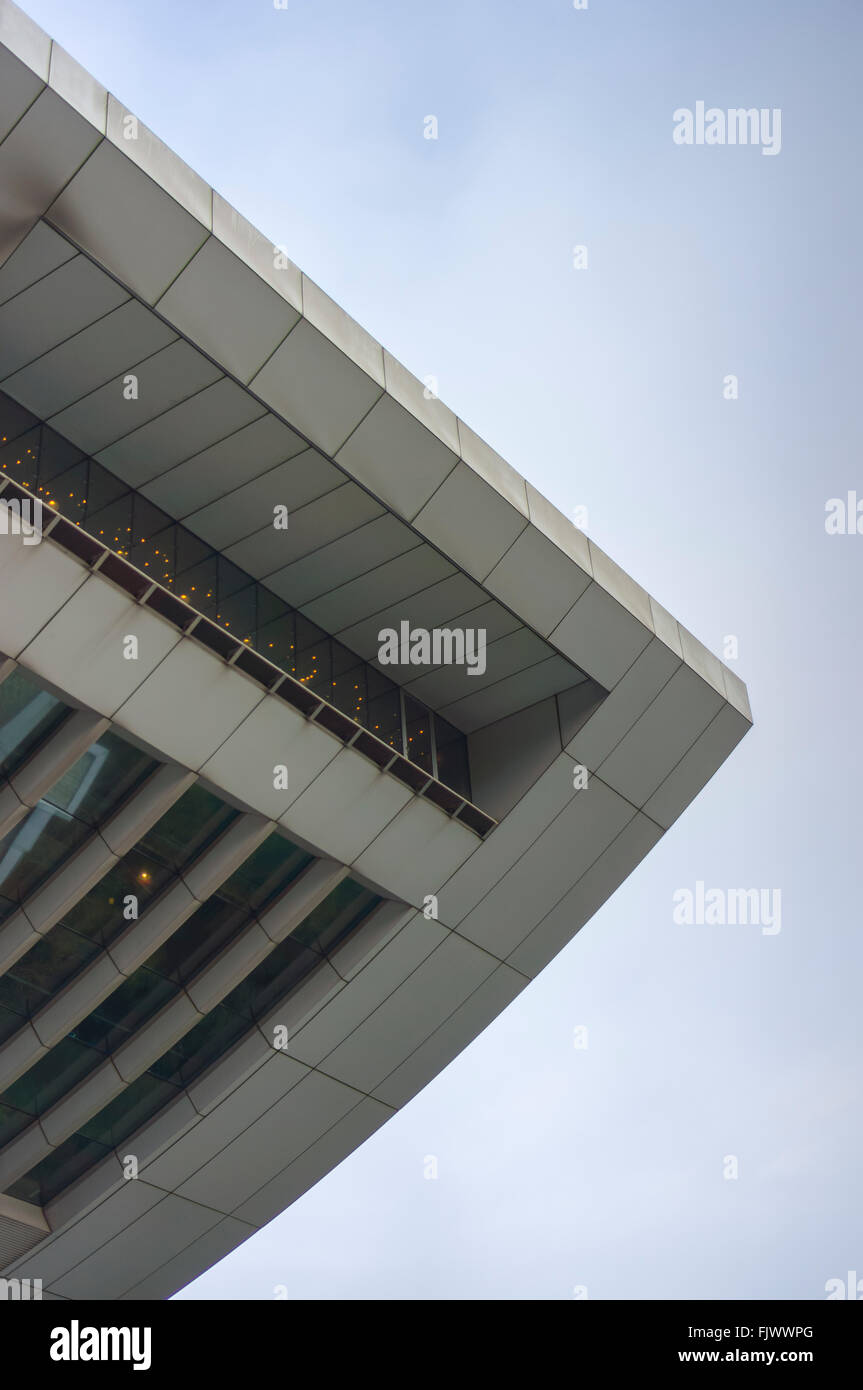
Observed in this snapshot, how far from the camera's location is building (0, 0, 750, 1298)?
12.4 m

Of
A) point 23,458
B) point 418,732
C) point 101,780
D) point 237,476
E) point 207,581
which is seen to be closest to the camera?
point 23,458

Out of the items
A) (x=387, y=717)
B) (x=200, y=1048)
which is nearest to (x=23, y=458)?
(x=387, y=717)

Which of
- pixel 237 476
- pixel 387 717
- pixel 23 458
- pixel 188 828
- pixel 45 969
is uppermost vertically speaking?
pixel 237 476

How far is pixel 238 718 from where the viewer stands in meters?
13.6

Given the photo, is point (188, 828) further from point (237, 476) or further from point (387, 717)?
point (237, 476)

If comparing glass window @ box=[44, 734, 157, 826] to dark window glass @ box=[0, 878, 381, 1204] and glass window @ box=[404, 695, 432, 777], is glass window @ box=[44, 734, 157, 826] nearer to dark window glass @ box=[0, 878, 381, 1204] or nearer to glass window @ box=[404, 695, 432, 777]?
dark window glass @ box=[0, 878, 381, 1204]

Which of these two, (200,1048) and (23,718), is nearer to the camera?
(23,718)

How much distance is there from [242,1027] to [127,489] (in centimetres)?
707

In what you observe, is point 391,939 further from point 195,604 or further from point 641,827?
point 195,604

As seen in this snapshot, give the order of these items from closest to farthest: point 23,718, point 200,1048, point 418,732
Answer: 1. point 23,718
2. point 200,1048
3. point 418,732

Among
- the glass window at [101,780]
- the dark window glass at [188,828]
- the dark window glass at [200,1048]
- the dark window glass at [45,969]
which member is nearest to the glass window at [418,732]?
the dark window glass at [200,1048]

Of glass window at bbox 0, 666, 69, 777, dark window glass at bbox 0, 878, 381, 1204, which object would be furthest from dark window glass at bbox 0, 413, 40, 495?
dark window glass at bbox 0, 878, 381, 1204

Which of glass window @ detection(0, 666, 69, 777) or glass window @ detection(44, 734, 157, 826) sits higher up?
glass window @ detection(0, 666, 69, 777)

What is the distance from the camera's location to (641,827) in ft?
56.0
